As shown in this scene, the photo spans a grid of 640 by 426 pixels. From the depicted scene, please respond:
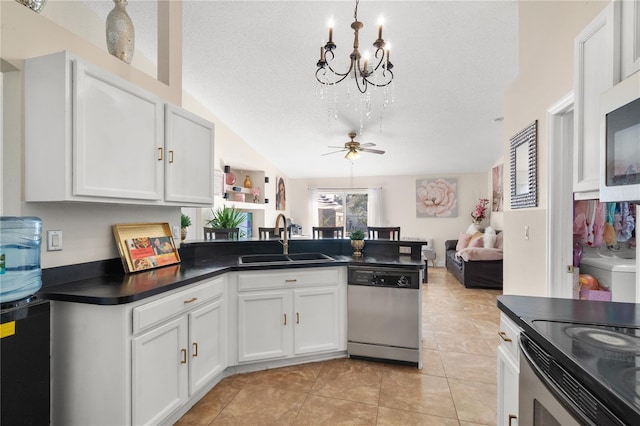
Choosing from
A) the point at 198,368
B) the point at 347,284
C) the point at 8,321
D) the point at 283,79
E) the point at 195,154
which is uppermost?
the point at 283,79

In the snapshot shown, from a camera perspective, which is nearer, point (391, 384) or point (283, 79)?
point (391, 384)

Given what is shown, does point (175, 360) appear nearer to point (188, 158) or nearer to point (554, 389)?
point (188, 158)

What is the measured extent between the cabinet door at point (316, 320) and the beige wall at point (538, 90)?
157 centimetres

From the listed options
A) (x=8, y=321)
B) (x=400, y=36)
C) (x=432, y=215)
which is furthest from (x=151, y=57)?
(x=432, y=215)

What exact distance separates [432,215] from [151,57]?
629 centimetres

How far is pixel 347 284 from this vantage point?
2.55 m

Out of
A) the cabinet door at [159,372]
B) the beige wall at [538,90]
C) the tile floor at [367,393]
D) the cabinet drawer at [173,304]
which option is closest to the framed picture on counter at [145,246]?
the cabinet drawer at [173,304]

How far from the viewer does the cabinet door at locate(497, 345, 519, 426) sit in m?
1.22

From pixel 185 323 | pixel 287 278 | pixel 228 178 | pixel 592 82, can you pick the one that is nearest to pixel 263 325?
pixel 287 278

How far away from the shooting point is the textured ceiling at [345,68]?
273 cm

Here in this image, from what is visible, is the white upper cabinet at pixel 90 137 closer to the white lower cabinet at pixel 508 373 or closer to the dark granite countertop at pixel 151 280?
the dark granite countertop at pixel 151 280

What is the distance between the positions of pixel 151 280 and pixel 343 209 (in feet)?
21.1

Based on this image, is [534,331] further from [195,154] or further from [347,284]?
[195,154]

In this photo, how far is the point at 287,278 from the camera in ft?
7.85
